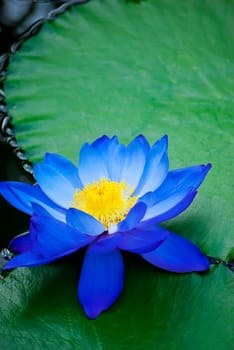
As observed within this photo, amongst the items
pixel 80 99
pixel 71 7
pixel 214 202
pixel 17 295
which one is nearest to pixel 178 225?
pixel 214 202

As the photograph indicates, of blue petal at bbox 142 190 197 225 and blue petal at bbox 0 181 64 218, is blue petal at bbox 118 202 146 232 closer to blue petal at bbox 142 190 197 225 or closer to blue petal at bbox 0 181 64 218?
blue petal at bbox 142 190 197 225

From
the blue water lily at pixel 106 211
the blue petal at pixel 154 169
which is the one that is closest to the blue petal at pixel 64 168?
the blue water lily at pixel 106 211

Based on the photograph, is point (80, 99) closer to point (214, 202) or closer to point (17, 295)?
point (214, 202)

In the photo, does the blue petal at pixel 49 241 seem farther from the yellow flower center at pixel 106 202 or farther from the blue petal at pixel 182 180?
the blue petal at pixel 182 180

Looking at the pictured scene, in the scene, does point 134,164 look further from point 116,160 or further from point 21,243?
point 21,243

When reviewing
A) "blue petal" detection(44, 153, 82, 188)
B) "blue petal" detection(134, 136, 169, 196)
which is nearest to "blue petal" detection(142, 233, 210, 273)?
"blue petal" detection(134, 136, 169, 196)

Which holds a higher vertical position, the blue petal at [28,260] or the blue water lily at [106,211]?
the blue petal at [28,260]

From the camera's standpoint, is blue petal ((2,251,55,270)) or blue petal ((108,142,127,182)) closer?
blue petal ((2,251,55,270))
